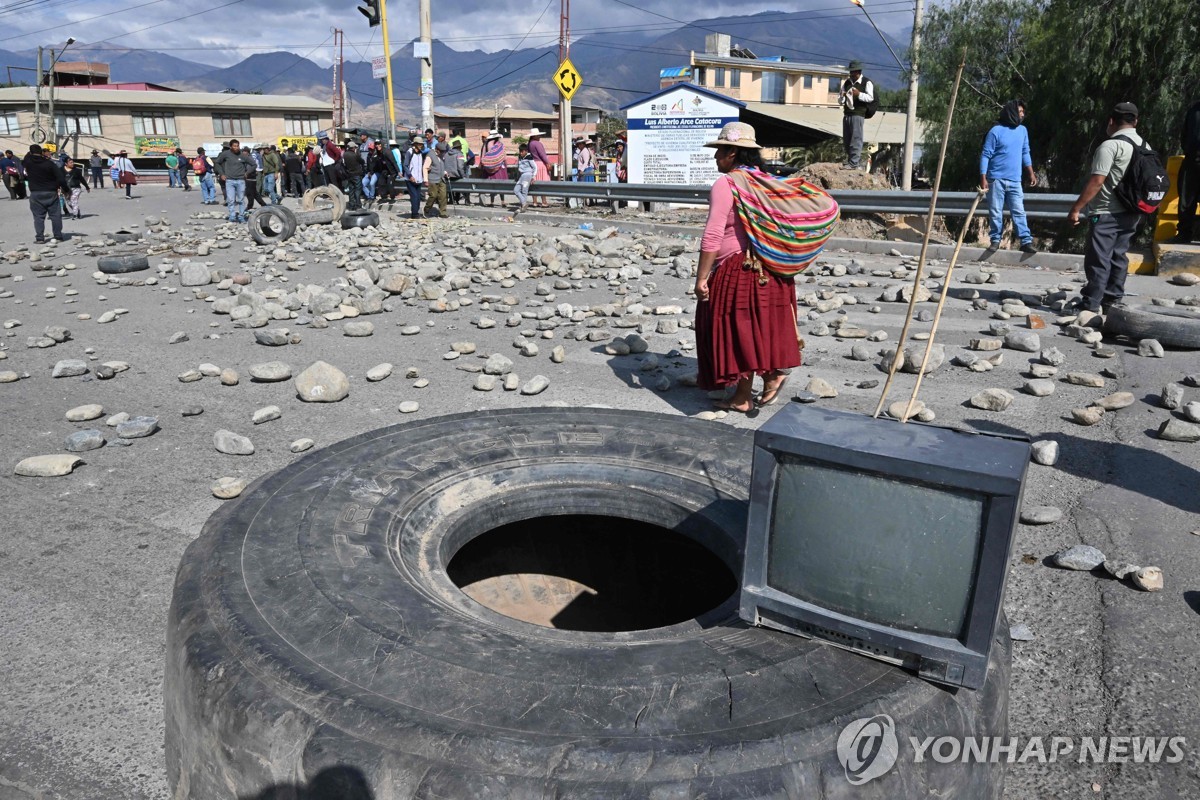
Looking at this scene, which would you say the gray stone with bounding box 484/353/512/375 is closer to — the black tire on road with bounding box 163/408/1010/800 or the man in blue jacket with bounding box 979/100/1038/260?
the black tire on road with bounding box 163/408/1010/800

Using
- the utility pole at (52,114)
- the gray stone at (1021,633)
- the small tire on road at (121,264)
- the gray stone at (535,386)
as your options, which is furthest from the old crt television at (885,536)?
the utility pole at (52,114)

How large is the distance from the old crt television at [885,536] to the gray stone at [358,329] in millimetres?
5887

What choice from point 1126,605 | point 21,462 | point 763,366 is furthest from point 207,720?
point 763,366

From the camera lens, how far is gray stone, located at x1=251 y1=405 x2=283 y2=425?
4926 millimetres

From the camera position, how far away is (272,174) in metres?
22.0

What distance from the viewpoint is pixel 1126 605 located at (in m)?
2.90

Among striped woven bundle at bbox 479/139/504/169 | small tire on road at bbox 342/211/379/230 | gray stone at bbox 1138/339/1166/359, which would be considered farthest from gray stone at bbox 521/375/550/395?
striped woven bundle at bbox 479/139/504/169

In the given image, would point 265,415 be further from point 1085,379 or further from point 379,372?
point 1085,379

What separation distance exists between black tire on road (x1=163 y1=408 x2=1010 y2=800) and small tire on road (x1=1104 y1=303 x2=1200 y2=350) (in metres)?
5.39

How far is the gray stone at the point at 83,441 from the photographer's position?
446cm

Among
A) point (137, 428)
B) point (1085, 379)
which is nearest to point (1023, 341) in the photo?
point (1085, 379)

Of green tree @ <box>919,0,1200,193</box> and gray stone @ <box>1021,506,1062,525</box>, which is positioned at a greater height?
green tree @ <box>919,0,1200,193</box>

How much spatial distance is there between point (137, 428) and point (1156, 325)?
23.0 ft

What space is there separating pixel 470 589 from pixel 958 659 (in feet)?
5.56
